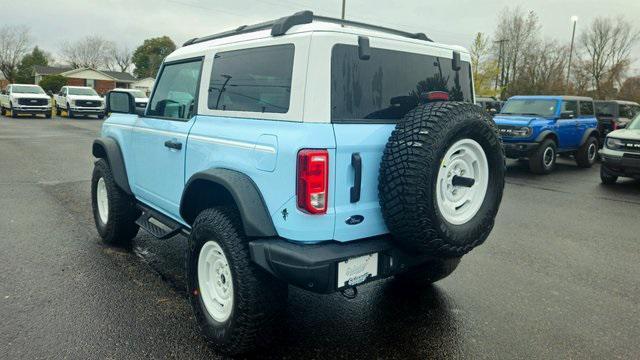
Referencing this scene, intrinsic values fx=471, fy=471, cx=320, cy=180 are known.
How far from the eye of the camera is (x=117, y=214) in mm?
4711

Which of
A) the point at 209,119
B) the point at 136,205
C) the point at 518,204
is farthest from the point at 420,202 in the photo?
the point at 518,204

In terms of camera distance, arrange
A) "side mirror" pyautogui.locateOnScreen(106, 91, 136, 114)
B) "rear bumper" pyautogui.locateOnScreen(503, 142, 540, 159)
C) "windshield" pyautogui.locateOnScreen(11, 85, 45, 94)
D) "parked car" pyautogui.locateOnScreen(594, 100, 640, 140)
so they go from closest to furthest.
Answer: "side mirror" pyautogui.locateOnScreen(106, 91, 136, 114) < "rear bumper" pyautogui.locateOnScreen(503, 142, 540, 159) < "parked car" pyautogui.locateOnScreen(594, 100, 640, 140) < "windshield" pyautogui.locateOnScreen(11, 85, 45, 94)

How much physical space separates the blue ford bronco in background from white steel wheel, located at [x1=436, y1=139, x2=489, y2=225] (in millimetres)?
8570

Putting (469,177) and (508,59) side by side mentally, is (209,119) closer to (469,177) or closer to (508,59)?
Answer: (469,177)

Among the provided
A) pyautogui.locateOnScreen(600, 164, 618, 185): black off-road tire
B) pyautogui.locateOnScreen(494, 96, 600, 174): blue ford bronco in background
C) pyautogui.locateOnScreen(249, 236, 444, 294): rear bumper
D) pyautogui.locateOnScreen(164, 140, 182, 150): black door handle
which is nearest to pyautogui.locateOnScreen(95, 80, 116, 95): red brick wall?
pyautogui.locateOnScreen(494, 96, 600, 174): blue ford bronco in background

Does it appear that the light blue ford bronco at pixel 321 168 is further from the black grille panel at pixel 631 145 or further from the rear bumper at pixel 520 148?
the rear bumper at pixel 520 148

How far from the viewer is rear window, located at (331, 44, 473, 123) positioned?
268 cm

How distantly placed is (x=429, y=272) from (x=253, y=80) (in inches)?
83.0

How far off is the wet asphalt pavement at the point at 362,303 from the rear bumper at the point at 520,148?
477cm

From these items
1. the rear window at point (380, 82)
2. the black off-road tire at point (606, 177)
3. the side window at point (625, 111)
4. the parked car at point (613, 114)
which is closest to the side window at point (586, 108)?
the parked car at point (613, 114)

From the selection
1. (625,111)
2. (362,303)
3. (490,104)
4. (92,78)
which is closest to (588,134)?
(625,111)

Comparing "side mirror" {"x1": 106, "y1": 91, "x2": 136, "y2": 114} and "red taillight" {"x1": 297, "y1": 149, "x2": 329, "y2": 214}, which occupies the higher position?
"side mirror" {"x1": 106, "y1": 91, "x2": 136, "y2": 114}

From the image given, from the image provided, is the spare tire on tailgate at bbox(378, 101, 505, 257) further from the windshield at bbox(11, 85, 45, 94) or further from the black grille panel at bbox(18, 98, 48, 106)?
the windshield at bbox(11, 85, 45, 94)

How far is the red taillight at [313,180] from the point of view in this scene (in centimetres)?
249
